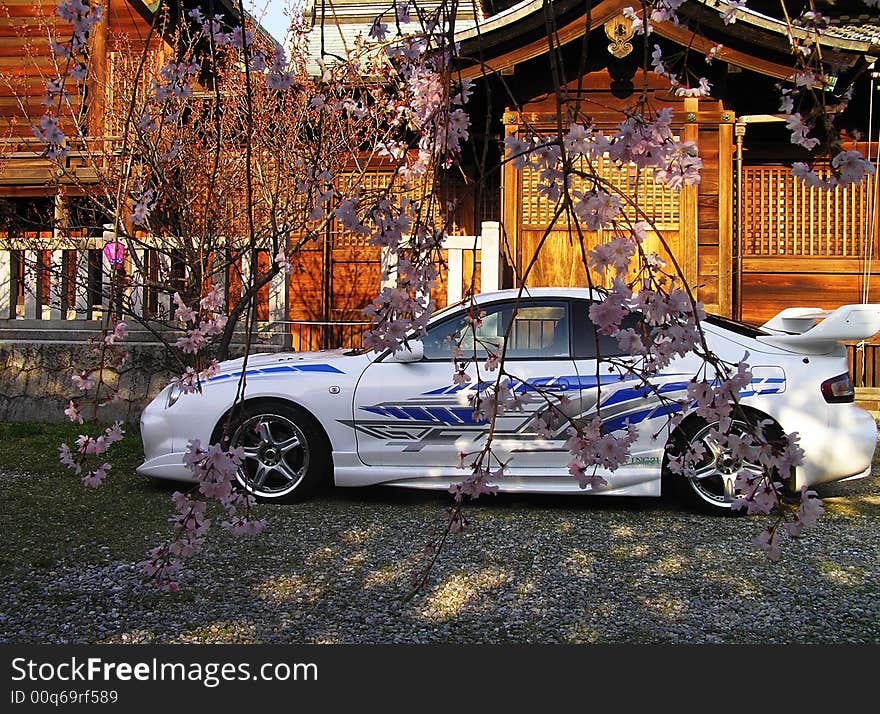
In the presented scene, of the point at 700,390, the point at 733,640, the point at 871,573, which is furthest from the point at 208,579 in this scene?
the point at 871,573

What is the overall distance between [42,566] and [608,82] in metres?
7.75

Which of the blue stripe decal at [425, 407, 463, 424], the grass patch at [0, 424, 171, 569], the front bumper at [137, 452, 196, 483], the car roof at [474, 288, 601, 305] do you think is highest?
the car roof at [474, 288, 601, 305]

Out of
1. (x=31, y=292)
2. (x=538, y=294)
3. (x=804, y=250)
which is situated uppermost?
(x=804, y=250)

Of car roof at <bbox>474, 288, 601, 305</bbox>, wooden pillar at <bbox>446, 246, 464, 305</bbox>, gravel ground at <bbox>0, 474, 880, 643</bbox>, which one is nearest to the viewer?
gravel ground at <bbox>0, 474, 880, 643</bbox>

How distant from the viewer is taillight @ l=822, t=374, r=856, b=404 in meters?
5.35

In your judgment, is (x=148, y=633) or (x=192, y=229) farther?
(x=192, y=229)

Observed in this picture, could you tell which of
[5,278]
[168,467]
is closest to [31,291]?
[5,278]

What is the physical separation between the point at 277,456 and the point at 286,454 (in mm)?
58

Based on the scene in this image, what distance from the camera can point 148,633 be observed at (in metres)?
3.32

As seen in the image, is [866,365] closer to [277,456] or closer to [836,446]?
[836,446]

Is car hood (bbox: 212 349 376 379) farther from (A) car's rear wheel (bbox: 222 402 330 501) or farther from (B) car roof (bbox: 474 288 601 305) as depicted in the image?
(B) car roof (bbox: 474 288 601 305)

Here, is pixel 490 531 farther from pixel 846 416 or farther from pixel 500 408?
pixel 500 408

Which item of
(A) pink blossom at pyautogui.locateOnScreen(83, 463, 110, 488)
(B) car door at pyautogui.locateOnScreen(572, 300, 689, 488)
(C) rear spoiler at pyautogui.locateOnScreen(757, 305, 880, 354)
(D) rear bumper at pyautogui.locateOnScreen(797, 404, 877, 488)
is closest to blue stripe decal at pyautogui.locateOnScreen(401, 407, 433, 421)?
(B) car door at pyautogui.locateOnScreen(572, 300, 689, 488)

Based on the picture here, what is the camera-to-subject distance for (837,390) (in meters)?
5.38
